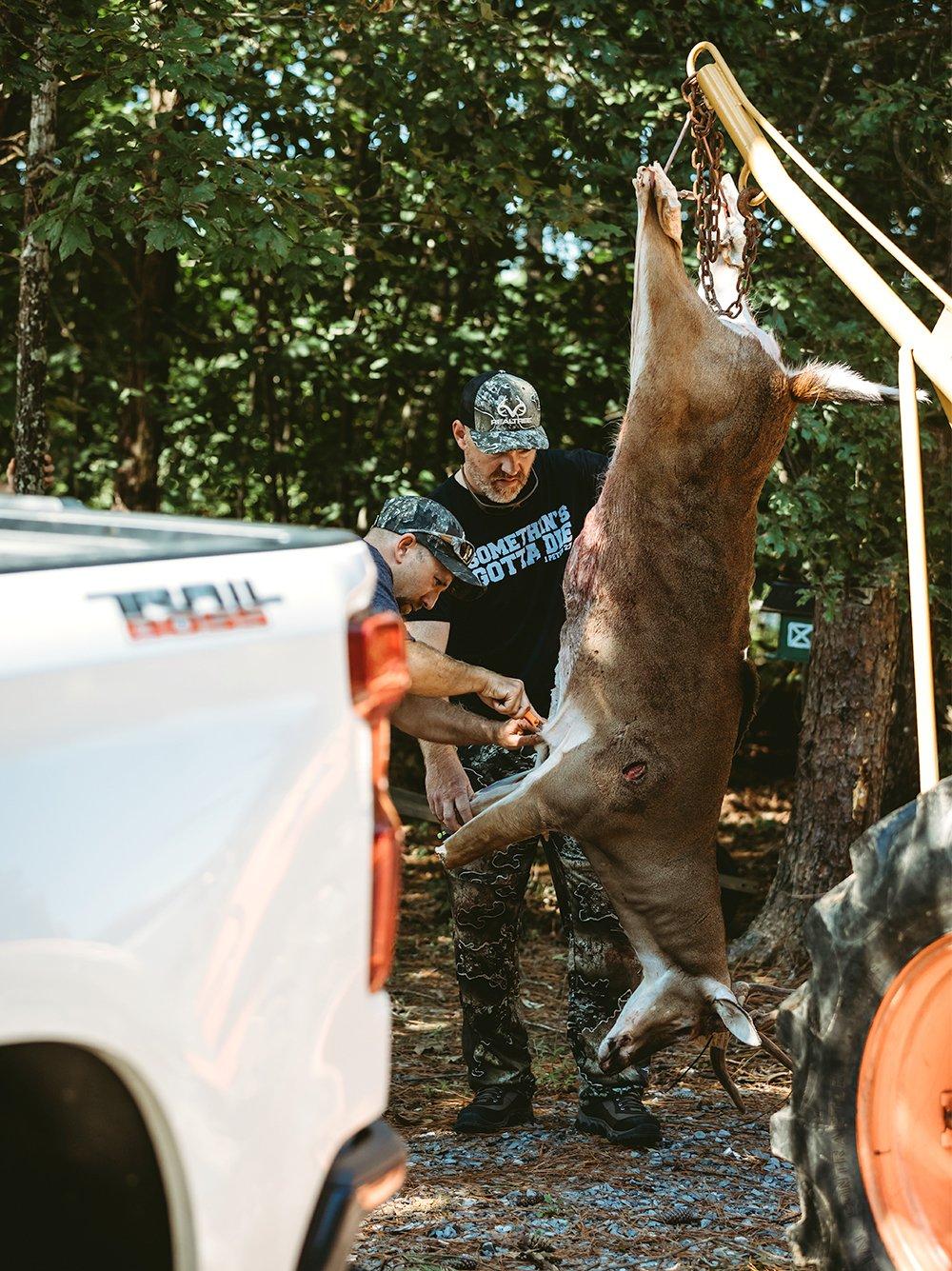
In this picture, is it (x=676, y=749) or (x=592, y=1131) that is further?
(x=592, y=1131)

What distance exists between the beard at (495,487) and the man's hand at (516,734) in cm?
92

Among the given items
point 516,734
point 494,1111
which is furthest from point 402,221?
point 494,1111

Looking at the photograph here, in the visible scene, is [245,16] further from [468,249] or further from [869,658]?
[869,658]

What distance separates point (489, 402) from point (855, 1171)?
279 centimetres

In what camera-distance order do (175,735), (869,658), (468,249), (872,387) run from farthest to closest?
(468,249), (869,658), (872,387), (175,735)

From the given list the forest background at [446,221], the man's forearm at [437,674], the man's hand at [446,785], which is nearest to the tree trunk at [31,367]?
the forest background at [446,221]

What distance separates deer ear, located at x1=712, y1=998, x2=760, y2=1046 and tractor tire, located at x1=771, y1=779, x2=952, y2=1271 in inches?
32.6

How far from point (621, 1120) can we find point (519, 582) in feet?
6.08

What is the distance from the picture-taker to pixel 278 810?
1.88 meters

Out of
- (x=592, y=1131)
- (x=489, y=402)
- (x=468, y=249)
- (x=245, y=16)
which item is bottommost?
(x=592, y=1131)

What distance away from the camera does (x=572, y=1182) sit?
171 inches

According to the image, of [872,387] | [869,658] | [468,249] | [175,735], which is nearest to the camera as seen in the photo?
[175,735]

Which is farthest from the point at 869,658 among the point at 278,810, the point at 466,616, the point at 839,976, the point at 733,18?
the point at 278,810

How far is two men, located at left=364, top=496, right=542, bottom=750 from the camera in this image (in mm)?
4254
